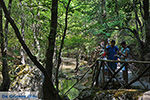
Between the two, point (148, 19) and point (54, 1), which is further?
point (148, 19)

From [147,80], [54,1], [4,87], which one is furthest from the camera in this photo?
[4,87]

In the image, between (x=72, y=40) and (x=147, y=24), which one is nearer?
(x=147, y=24)

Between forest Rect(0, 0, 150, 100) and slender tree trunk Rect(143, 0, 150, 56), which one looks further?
slender tree trunk Rect(143, 0, 150, 56)

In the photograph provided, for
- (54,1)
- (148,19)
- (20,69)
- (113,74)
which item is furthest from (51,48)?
(20,69)

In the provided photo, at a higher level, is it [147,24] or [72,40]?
[147,24]

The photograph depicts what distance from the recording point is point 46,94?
473 centimetres

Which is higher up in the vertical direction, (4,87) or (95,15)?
(95,15)

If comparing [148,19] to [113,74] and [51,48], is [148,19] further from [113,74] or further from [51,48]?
[51,48]

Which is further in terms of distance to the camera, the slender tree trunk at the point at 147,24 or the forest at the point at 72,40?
the slender tree trunk at the point at 147,24

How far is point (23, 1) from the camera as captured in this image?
22.8 feet

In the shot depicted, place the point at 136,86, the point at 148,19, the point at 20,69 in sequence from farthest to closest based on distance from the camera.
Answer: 1. the point at 20,69
2. the point at 148,19
3. the point at 136,86

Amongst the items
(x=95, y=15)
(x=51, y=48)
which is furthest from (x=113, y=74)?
(x=95, y=15)

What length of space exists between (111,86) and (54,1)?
14.0 ft

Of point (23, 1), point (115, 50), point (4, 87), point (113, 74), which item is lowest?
point (4, 87)
